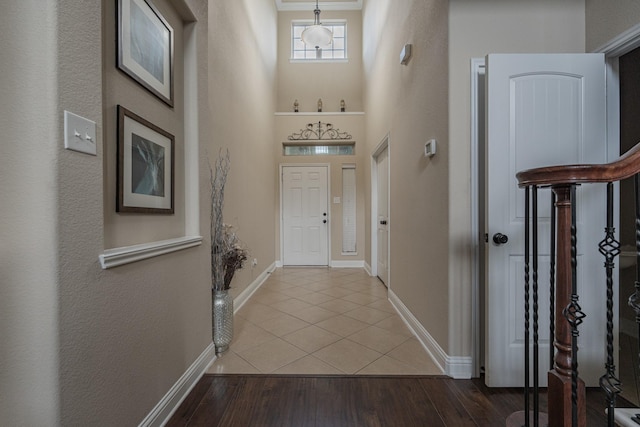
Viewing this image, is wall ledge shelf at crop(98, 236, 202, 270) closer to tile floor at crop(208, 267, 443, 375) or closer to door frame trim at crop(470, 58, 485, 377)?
tile floor at crop(208, 267, 443, 375)

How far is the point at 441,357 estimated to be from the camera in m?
1.86

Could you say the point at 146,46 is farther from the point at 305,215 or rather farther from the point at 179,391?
the point at 305,215

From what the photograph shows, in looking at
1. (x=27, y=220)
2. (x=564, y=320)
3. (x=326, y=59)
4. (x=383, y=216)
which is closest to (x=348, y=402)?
(x=564, y=320)

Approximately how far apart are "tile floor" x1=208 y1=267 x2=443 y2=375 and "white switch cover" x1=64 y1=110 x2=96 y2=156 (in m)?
1.56

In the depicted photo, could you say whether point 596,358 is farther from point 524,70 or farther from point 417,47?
point 417,47

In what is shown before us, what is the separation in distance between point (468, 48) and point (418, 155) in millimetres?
802

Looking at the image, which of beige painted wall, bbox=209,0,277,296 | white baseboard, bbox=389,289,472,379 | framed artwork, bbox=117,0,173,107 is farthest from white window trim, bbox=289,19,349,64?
white baseboard, bbox=389,289,472,379

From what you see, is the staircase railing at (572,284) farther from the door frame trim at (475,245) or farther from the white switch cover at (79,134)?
the white switch cover at (79,134)

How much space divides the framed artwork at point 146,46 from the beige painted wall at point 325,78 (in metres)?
4.20

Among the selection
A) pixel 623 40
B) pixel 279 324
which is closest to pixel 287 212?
pixel 279 324

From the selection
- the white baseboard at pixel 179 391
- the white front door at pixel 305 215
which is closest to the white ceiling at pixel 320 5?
the white front door at pixel 305 215

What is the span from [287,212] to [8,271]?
14.7 ft

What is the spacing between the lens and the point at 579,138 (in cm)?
162

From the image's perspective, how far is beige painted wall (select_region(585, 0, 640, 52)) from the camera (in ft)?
4.94
